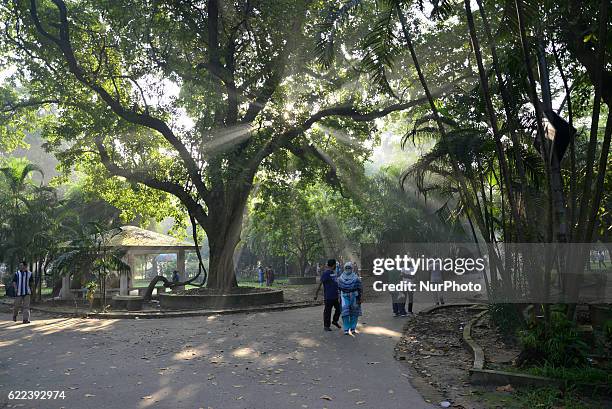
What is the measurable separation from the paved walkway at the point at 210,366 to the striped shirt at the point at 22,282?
4.28 feet

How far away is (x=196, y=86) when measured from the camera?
16.9m

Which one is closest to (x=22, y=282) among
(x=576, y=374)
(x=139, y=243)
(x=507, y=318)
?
(x=139, y=243)

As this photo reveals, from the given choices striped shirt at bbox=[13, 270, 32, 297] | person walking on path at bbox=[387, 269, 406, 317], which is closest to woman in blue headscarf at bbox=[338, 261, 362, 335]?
person walking on path at bbox=[387, 269, 406, 317]

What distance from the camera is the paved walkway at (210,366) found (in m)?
5.55

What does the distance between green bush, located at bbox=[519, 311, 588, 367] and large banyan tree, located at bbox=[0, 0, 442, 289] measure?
1070 cm

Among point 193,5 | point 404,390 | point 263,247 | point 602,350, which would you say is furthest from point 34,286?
point 263,247

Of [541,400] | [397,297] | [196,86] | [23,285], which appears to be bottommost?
[541,400]

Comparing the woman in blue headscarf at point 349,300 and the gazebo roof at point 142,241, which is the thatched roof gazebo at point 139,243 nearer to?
the gazebo roof at point 142,241

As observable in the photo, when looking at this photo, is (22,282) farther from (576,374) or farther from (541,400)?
(576,374)

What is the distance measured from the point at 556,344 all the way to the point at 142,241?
2009 centimetres

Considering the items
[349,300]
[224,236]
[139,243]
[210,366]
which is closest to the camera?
[210,366]

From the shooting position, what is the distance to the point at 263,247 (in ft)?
150

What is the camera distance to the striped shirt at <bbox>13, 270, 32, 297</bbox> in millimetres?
12906

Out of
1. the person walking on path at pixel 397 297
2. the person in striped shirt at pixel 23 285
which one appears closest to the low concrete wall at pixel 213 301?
the person in striped shirt at pixel 23 285
